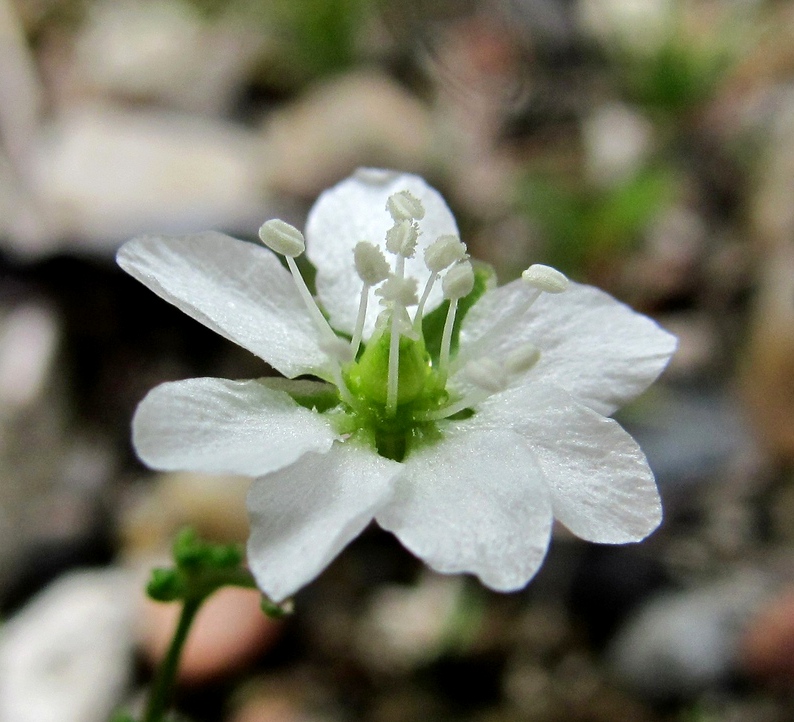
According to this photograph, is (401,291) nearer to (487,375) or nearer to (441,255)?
(441,255)

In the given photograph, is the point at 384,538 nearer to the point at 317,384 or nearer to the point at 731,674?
the point at 731,674

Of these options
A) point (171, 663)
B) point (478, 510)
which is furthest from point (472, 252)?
point (478, 510)

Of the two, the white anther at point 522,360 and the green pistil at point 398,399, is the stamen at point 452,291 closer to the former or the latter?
the green pistil at point 398,399

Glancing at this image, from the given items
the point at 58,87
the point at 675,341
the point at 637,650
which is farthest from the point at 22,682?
the point at 58,87

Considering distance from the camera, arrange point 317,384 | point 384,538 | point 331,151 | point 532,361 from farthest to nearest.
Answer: point 331,151, point 384,538, point 317,384, point 532,361

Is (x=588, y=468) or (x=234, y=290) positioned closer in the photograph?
(x=588, y=468)

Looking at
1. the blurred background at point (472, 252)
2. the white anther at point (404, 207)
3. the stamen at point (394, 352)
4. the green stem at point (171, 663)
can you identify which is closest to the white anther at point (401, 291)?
the stamen at point (394, 352)
